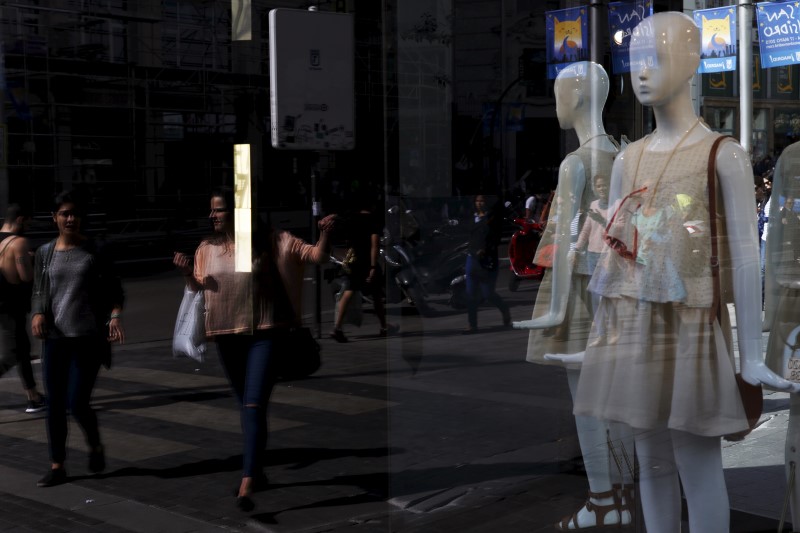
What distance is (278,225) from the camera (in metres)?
12.2

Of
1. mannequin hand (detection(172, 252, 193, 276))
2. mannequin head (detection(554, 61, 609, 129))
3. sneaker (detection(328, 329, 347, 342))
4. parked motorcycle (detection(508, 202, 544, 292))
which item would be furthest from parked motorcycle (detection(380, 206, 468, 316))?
sneaker (detection(328, 329, 347, 342))

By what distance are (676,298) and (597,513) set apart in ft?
3.17

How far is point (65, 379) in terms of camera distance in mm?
5500

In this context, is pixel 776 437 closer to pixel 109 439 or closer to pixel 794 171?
pixel 794 171

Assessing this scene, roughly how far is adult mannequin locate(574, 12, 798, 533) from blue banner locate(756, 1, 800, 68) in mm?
232

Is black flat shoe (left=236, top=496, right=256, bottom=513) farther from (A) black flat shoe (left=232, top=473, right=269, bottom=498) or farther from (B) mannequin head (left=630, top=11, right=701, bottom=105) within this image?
(B) mannequin head (left=630, top=11, right=701, bottom=105)

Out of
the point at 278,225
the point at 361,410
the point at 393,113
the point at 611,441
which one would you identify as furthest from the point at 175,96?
the point at 611,441

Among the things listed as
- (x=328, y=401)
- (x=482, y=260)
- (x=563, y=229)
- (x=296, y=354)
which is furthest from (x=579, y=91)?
(x=328, y=401)

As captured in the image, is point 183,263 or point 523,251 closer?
point 523,251

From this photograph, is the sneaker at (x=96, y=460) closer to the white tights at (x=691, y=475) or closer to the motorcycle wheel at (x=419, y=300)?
the motorcycle wheel at (x=419, y=300)

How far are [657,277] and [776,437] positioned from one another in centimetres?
56

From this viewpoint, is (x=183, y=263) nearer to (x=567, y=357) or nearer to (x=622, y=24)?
(x=567, y=357)

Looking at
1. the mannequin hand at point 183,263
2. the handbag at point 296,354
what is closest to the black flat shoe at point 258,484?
the handbag at point 296,354

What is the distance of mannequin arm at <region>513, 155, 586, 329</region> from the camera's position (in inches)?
132
